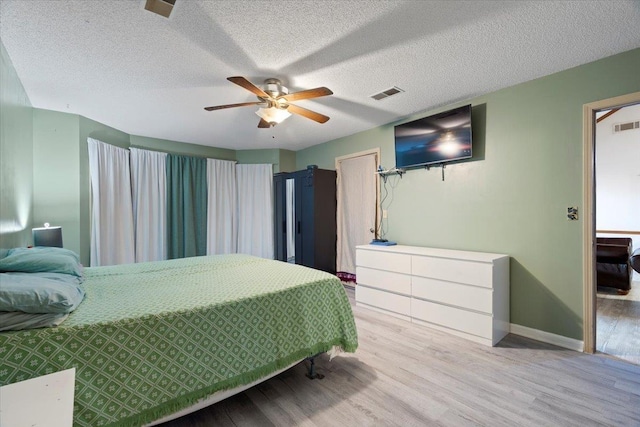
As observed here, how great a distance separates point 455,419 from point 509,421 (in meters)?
0.31

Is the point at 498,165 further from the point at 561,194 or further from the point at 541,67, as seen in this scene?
the point at 541,67

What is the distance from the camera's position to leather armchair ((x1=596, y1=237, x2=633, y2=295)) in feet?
12.0

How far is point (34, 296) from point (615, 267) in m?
5.96

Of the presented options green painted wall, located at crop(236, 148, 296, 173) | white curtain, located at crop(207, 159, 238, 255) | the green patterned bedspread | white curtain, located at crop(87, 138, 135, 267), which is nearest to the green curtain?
white curtain, located at crop(207, 159, 238, 255)

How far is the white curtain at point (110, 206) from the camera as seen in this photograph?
3.55m

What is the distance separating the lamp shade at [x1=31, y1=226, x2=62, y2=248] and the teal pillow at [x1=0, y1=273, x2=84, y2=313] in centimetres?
170

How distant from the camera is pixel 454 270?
2.68 metres

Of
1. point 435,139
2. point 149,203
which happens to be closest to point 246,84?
point 435,139

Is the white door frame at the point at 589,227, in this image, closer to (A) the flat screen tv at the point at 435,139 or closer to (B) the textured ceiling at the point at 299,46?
(B) the textured ceiling at the point at 299,46

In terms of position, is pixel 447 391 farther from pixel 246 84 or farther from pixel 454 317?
pixel 246 84

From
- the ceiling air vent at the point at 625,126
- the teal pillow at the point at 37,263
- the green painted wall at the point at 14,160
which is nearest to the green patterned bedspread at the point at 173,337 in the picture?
the teal pillow at the point at 37,263

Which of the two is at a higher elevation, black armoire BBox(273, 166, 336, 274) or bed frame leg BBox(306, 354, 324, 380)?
black armoire BBox(273, 166, 336, 274)

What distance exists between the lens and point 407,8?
167cm

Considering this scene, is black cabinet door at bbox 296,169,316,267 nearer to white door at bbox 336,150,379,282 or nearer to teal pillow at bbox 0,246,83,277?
white door at bbox 336,150,379,282
